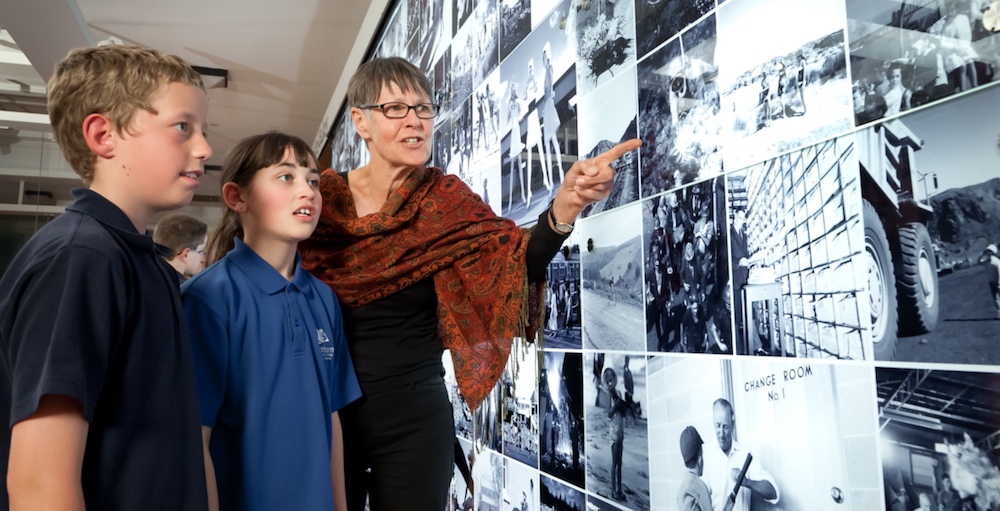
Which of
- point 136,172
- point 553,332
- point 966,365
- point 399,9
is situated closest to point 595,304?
point 553,332

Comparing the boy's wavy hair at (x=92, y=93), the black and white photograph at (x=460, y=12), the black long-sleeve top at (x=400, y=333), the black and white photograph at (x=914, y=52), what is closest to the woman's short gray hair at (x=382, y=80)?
the black long-sleeve top at (x=400, y=333)

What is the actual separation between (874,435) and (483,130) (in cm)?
207

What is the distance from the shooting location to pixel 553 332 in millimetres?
2189

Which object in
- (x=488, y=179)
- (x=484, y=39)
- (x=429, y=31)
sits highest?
(x=429, y=31)

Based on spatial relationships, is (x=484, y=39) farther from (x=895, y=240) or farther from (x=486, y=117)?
(x=895, y=240)

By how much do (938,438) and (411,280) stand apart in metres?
1.01

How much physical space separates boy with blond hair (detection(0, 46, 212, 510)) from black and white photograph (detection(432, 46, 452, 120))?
7.97 feet

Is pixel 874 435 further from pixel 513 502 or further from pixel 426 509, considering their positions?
pixel 513 502

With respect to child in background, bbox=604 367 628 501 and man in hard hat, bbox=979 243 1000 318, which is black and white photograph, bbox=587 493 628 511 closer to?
child in background, bbox=604 367 628 501

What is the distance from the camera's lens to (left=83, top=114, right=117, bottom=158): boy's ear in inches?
35.6

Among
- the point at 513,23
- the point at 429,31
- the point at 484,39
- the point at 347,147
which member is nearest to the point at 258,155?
the point at 513,23

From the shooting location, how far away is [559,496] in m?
2.08

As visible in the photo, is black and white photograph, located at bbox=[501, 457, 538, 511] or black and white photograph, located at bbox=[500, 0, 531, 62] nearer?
black and white photograph, located at bbox=[501, 457, 538, 511]

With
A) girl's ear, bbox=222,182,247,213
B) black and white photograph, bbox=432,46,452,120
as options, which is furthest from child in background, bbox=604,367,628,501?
black and white photograph, bbox=432,46,452,120
